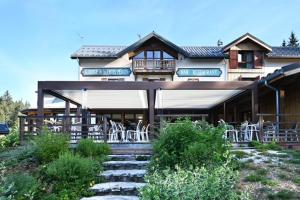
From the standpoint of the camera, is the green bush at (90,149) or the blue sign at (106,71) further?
the blue sign at (106,71)

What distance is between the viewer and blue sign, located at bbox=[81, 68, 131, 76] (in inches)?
1020

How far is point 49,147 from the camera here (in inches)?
336

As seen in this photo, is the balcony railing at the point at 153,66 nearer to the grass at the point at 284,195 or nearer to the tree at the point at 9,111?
the grass at the point at 284,195

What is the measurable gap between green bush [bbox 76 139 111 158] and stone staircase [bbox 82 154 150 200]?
30 cm

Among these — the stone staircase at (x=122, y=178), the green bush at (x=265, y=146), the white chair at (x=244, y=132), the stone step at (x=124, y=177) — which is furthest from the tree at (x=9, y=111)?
the stone step at (x=124, y=177)

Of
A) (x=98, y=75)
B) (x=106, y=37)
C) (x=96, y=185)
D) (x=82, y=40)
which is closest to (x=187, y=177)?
(x=96, y=185)

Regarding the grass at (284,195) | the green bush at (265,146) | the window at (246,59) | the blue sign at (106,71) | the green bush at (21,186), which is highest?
the window at (246,59)

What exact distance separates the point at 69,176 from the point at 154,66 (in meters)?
18.8

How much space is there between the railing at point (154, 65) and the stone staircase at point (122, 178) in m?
15.5

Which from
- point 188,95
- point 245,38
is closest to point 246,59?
point 245,38

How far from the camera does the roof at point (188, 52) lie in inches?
984

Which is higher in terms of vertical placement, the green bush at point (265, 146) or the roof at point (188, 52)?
the roof at point (188, 52)

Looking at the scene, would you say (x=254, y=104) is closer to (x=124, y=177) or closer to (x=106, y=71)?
(x=124, y=177)


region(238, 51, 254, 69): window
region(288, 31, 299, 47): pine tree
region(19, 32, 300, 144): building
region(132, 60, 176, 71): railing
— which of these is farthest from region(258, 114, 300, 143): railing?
region(288, 31, 299, 47): pine tree
